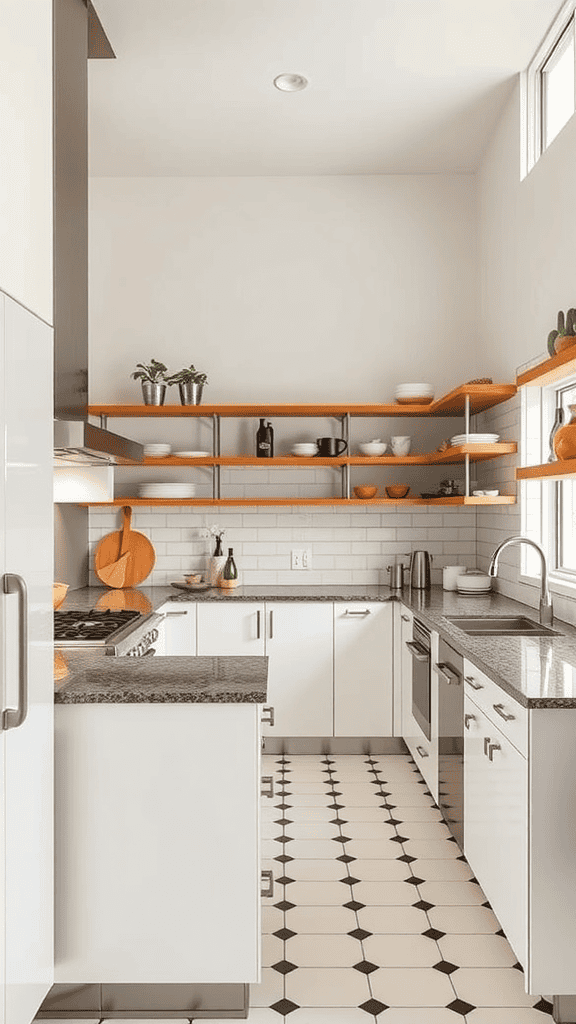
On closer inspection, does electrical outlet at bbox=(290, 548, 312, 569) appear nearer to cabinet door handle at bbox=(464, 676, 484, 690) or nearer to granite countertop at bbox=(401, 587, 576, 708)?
granite countertop at bbox=(401, 587, 576, 708)

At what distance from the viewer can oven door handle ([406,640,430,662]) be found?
155 inches

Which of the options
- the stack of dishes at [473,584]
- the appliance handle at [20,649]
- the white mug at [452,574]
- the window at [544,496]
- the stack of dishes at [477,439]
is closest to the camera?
the appliance handle at [20,649]

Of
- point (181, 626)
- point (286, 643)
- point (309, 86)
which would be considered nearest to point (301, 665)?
point (286, 643)

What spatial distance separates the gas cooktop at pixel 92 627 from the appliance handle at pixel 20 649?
3.82 ft

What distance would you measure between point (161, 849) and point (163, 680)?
445 mm

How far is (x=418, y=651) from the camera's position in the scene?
407cm

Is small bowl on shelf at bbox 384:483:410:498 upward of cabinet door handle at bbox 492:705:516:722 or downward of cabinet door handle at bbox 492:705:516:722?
upward

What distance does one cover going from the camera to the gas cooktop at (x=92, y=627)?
10.2 feet

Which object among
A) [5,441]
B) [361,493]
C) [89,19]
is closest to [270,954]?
[5,441]

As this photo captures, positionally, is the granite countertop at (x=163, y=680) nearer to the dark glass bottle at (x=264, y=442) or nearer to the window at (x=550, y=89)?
the dark glass bottle at (x=264, y=442)

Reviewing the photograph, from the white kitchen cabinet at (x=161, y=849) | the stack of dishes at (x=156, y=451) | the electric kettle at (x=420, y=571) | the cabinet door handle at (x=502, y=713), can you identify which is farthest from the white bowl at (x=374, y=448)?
the white kitchen cabinet at (x=161, y=849)

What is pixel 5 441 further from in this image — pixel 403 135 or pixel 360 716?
pixel 403 135

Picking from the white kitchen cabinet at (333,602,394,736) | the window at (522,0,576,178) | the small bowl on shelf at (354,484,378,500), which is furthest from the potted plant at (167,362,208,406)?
the window at (522,0,576,178)

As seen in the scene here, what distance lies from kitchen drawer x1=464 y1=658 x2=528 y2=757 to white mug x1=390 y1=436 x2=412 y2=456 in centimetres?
216
